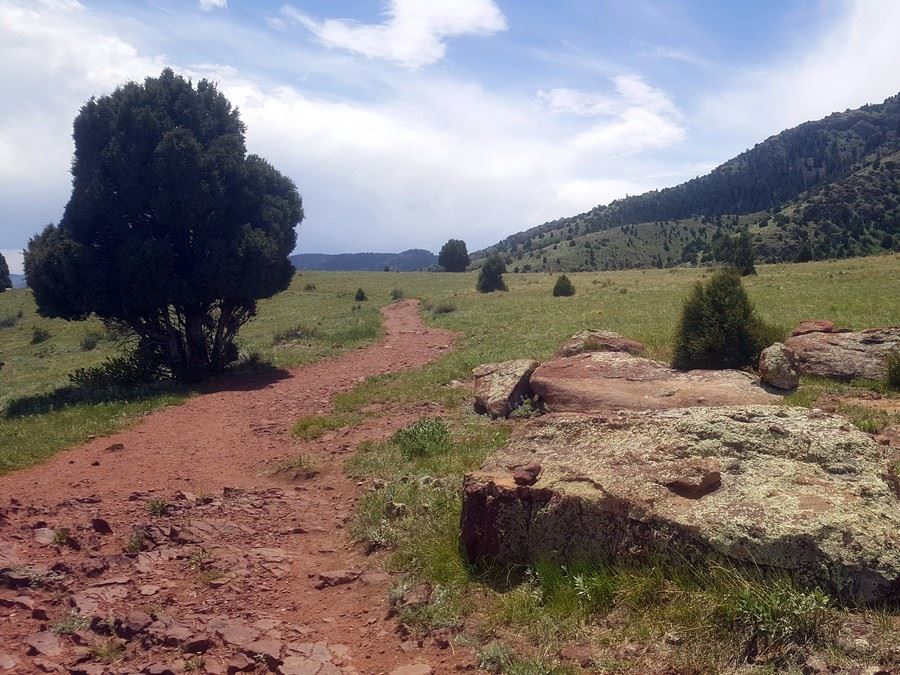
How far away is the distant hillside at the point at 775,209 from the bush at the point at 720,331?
55896 millimetres

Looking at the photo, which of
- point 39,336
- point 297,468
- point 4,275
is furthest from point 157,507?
point 4,275

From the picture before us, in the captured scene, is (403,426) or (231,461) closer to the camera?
(231,461)

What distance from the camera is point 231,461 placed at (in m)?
9.53

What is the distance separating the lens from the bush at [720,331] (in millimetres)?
12594

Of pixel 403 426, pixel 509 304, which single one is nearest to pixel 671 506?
pixel 403 426

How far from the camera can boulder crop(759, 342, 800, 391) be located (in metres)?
10.4

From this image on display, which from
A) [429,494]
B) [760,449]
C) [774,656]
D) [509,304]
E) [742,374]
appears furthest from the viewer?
[509,304]

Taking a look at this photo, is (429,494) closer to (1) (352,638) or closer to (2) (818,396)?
(1) (352,638)

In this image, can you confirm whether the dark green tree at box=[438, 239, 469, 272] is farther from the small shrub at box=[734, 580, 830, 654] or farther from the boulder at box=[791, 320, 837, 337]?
the small shrub at box=[734, 580, 830, 654]

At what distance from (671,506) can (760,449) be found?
49.7 inches

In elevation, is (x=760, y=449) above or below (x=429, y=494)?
above

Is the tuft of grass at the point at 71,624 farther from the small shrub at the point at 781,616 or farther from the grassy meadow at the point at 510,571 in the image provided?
the small shrub at the point at 781,616

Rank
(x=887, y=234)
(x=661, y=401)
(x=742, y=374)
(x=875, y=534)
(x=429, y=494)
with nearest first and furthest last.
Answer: (x=875, y=534)
(x=429, y=494)
(x=661, y=401)
(x=742, y=374)
(x=887, y=234)

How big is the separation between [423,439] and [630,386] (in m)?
3.79
